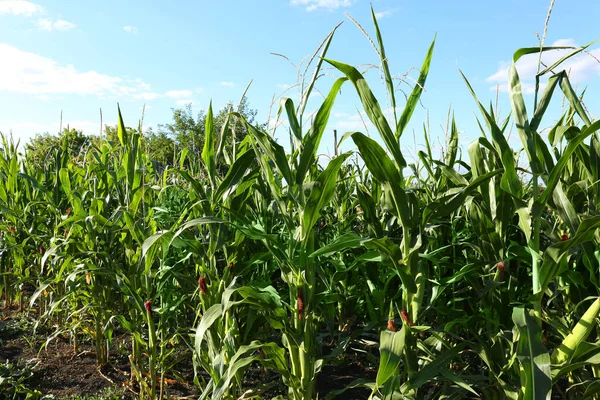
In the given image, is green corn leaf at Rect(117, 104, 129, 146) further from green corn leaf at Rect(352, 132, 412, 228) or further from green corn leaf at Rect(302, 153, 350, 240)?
green corn leaf at Rect(352, 132, 412, 228)

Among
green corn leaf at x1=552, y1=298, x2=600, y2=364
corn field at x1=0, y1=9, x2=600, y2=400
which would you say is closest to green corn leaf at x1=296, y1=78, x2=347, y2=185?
corn field at x1=0, y1=9, x2=600, y2=400

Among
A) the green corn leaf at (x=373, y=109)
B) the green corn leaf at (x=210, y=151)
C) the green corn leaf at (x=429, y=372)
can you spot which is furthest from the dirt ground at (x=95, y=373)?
the green corn leaf at (x=373, y=109)

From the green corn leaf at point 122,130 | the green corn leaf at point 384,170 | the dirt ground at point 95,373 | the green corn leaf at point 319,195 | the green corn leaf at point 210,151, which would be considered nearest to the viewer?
the green corn leaf at point 384,170

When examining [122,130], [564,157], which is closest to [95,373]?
[122,130]

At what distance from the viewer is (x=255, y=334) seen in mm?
2406

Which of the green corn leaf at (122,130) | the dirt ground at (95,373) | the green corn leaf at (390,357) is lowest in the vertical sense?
the dirt ground at (95,373)

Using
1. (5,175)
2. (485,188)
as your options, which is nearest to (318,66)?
(485,188)

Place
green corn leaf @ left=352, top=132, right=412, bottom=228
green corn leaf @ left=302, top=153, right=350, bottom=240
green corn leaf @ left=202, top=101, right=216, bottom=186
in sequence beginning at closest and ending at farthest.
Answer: green corn leaf @ left=352, top=132, right=412, bottom=228 → green corn leaf @ left=302, top=153, right=350, bottom=240 → green corn leaf @ left=202, top=101, right=216, bottom=186

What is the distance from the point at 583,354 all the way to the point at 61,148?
11.7 ft

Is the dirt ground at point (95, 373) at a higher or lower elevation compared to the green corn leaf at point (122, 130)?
lower

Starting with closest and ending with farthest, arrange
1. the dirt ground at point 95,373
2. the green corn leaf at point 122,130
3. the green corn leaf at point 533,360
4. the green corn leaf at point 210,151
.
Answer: the green corn leaf at point 533,360
the green corn leaf at point 210,151
the green corn leaf at point 122,130
the dirt ground at point 95,373

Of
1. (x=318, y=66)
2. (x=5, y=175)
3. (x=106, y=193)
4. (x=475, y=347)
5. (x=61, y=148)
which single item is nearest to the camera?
(x=318, y=66)

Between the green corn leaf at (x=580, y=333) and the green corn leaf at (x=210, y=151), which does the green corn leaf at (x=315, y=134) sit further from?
the green corn leaf at (x=580, y=333)

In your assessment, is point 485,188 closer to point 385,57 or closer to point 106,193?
point 385,57
